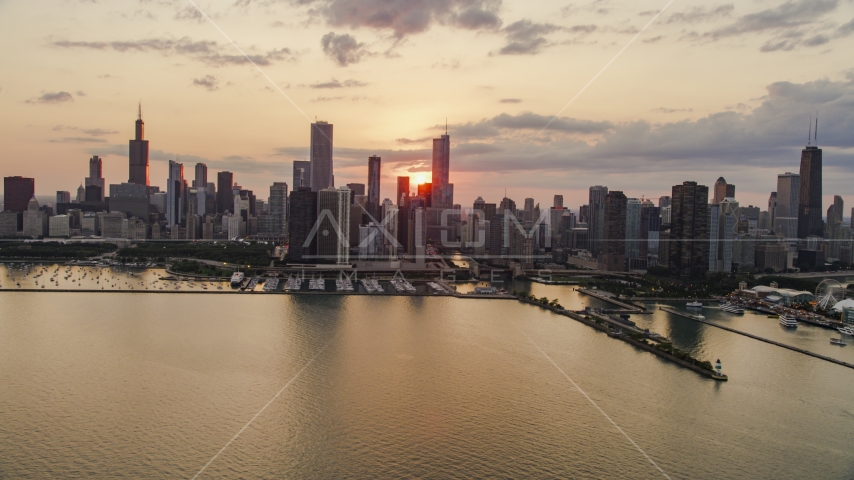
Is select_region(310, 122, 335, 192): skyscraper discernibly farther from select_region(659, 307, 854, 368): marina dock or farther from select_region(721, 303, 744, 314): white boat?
select_region(721, 303, 744, 314): white boat

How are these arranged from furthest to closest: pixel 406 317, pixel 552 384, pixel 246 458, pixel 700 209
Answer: pixel 700 209 < pixel 406 317 < pixel 552 384 < pixel 246 458

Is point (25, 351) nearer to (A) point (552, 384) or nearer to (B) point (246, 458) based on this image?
(B) point (246, 458)

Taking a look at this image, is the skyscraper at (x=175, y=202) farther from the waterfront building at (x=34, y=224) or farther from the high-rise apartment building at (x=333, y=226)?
the high-rise apartment building at (x=333, y=226)

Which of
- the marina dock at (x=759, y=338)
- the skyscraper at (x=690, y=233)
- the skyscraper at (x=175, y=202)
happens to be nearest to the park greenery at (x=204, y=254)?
the marina dock at (x=759, y=338)

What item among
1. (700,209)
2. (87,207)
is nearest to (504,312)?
(700,209)

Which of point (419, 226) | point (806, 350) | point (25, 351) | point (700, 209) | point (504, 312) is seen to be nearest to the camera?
point (25, 351)

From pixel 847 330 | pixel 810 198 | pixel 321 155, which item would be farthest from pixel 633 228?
pixel 321 155

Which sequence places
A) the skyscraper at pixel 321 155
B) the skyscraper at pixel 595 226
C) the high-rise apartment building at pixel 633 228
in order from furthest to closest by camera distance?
the skyscraper at pixel 321 155 → the skyscraper at pixel 595 226 → the high-rise apartment building at pixel 633 228
